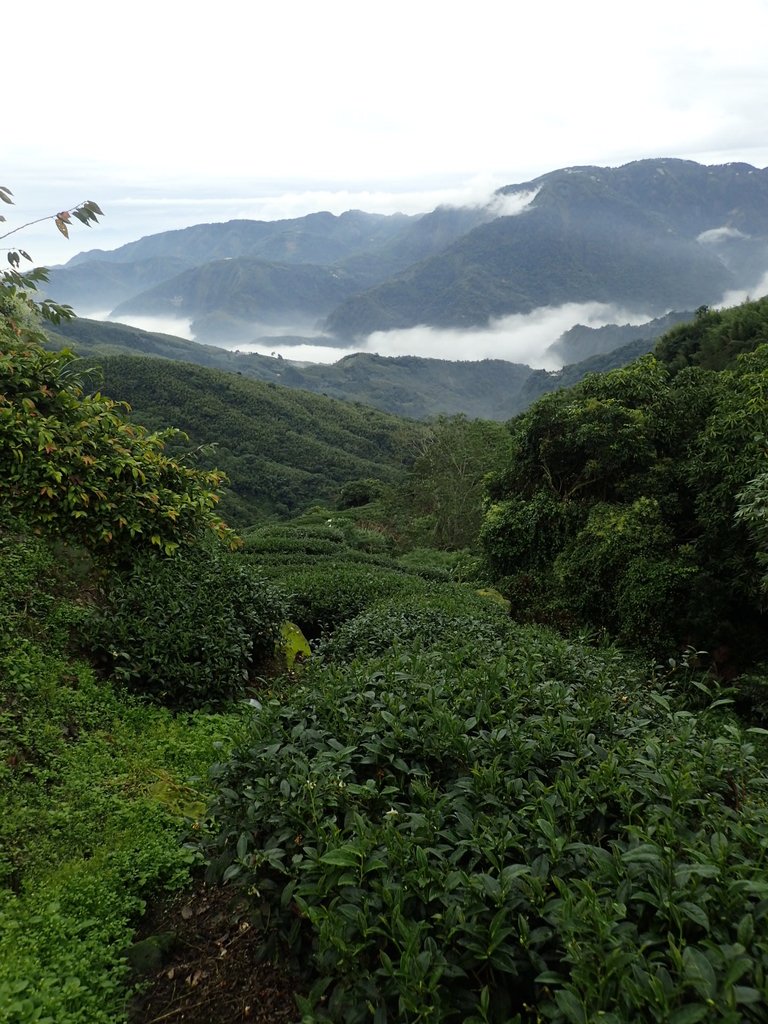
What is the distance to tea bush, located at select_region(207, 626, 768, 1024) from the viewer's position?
1.77 metres

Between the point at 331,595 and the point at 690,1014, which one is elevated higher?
the point at 690,1014

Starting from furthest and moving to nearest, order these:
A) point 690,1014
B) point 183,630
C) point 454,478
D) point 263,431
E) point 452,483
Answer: point 263,431, point 454,478, point 452,483, point 183,630, point 690,1014

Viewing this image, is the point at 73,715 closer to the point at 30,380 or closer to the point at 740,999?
the point at 30,380

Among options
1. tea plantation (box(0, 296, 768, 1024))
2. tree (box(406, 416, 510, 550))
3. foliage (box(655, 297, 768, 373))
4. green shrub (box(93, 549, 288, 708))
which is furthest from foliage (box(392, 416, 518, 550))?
green shrub (box(93, 549, 288, 708))

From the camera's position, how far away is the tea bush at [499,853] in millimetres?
1771

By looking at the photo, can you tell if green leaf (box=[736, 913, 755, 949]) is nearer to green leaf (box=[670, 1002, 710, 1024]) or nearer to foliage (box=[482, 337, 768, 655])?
green leaf (box=[670, 1002, 710, 1024])

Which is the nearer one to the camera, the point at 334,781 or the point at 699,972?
the point at 699,972

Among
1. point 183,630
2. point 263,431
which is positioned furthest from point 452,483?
point 263,431

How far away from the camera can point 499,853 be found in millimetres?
2219

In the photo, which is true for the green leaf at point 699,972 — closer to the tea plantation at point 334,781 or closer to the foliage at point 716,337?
the tea plantation at point 334,781

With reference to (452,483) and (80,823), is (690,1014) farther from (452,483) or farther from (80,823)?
(452,483)

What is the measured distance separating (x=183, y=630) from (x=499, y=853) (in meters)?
3.50

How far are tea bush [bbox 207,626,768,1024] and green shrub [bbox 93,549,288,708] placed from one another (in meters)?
1.92

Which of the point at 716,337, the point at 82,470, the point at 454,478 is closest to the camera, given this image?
the point at 82,470
